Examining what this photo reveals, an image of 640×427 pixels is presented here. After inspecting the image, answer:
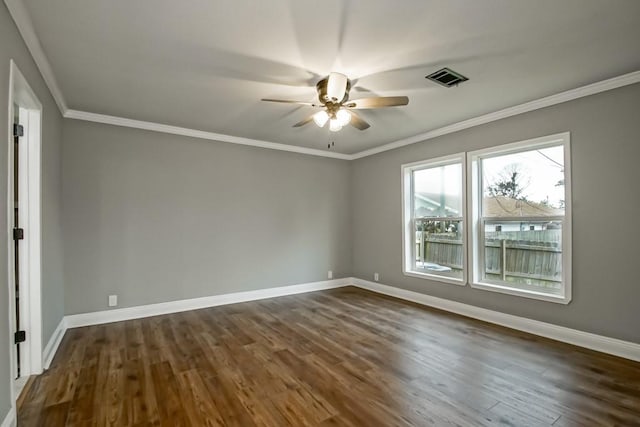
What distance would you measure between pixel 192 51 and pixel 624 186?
158 inches

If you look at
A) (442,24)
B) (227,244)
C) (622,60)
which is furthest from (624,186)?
(227,244)

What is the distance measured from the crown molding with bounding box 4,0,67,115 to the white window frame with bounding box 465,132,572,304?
4.48 meters

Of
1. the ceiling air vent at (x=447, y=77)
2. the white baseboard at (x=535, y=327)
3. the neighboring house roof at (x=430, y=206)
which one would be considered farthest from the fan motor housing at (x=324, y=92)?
the white baseboard at (x=535, y=327)

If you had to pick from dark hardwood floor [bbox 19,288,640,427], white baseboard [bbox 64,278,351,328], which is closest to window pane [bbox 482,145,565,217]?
dark hardwood floor [bbox 19,288,640,427]

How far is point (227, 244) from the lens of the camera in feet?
15.4

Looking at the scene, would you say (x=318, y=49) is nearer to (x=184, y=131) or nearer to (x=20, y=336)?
(x=184, y=131)

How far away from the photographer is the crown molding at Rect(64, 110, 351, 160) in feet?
12.3

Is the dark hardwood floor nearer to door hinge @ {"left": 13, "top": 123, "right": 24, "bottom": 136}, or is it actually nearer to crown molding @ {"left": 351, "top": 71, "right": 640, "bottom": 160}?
door hinge @ {"left": 13, "top": 123, "right": 24, "bottom": 136}

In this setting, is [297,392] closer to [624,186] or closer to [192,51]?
[192,51]

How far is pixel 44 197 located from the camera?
2721mm

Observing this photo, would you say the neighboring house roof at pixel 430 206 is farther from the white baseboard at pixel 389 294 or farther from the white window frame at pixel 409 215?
the white baseboard at pixel 389 294

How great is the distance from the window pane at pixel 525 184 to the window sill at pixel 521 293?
0.89 meters

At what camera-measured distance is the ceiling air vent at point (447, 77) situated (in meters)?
2.73

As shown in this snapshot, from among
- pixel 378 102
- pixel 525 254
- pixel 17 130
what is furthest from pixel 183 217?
pixel 525 254
